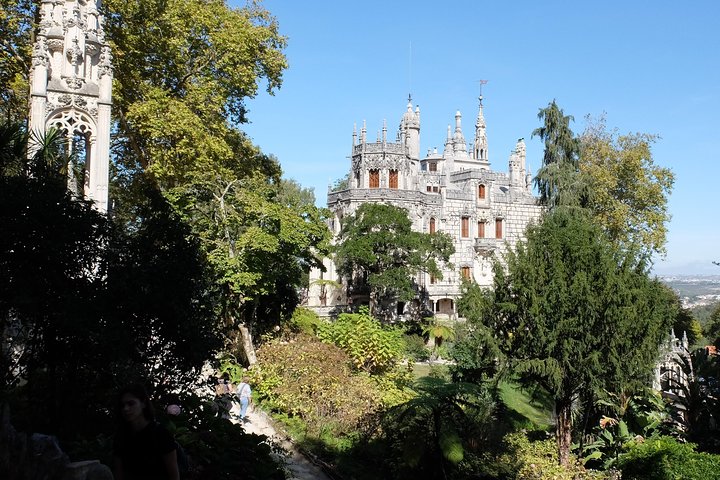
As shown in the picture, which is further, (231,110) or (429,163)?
(429,163)

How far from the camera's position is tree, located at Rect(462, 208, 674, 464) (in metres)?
16.3

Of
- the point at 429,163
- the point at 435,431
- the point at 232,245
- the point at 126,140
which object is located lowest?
the point at 435,431

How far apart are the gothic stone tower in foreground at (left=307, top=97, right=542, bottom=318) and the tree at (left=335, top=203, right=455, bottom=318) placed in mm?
3141

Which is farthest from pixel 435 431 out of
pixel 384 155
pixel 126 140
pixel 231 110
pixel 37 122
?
pixel 384 155

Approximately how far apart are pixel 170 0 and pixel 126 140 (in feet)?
18.3

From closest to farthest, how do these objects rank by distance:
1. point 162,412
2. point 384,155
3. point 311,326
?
Result: point 162,412 → point 311,326 → point 384,155

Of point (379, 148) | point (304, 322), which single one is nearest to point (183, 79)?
point (304, 322)

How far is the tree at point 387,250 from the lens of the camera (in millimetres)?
36594

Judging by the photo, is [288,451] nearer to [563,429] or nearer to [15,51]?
[563,429]

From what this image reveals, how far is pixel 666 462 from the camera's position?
1414 cm

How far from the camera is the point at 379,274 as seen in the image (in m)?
36.9

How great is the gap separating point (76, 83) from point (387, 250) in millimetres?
24492

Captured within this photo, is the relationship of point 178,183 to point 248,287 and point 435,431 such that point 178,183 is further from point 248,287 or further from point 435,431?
point 435,431

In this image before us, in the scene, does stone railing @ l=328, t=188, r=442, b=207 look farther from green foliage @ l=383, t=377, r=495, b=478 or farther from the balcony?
green foliage @ l=383, t=377, r=495, b=478
